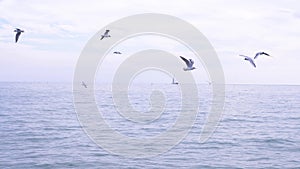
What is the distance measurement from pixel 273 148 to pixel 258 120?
21832mm

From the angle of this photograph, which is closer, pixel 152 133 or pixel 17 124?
pixel 152 133

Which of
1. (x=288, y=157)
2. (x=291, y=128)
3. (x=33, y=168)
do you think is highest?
(x=291, y=128)

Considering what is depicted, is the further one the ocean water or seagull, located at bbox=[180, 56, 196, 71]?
the ocean water

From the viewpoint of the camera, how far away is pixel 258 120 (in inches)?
2127

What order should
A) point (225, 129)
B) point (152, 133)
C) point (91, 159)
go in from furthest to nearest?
point (225, 129)
point (152, 133)
point (91, 159)

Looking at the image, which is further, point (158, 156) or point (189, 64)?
point (158, 156)

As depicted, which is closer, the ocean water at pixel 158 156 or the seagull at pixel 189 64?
the seagull at pixel 189 64

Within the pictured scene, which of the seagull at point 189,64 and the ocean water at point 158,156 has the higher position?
the seagull at point 189,64

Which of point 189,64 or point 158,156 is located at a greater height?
point 189,64

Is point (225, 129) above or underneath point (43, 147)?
above

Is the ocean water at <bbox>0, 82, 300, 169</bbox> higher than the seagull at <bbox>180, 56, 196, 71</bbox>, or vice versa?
the seagull at <bbox>180, 56, 196, 71</bbox>

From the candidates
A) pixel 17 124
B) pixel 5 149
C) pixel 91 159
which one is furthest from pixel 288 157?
pixel 17 124

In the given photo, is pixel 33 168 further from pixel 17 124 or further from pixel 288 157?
pixel 17 124

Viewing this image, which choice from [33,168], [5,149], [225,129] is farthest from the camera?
[225,129]
